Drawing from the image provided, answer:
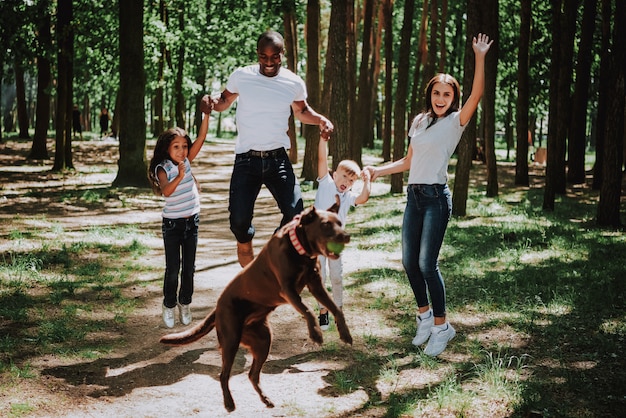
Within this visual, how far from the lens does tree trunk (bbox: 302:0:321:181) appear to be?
17844 mm

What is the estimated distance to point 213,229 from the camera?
12.3m

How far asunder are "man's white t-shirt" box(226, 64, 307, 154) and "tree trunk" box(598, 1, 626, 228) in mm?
8682

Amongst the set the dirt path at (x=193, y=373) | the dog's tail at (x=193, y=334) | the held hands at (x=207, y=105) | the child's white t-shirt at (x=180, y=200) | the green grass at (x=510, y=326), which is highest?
the held hands at (x=207, y=105)

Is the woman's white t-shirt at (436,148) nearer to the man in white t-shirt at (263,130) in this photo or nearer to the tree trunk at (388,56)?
the man in white t-shirt at (263,130)

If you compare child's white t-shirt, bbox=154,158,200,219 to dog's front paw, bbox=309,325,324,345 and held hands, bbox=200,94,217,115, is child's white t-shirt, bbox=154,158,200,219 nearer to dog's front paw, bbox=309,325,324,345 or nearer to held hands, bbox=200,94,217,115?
held hands, bbox=200,94,217,115

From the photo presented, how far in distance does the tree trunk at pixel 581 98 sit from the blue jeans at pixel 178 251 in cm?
1634

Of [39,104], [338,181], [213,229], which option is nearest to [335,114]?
[213,229]

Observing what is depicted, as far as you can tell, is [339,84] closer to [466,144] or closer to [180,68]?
[466,144]

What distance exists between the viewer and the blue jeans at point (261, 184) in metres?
5.54

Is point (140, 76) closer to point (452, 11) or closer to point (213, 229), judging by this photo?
point (213, 229)

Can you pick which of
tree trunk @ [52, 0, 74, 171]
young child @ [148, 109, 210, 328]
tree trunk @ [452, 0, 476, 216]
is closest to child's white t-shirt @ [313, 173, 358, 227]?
young child @ [148, 109, 210, 328]

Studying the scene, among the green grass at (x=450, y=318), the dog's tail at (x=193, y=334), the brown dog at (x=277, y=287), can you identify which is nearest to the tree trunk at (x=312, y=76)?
the green grass at (x=450, y=318)

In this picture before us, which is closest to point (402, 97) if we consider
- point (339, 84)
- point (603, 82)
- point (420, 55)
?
point (339, 84)

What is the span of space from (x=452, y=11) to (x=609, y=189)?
23.5 m
